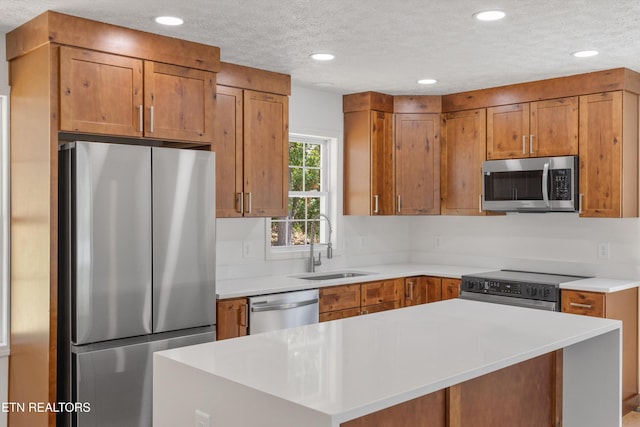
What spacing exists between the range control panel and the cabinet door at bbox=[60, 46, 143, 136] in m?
2.80

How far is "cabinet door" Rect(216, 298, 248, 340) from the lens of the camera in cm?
387

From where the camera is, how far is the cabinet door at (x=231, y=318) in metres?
3.87

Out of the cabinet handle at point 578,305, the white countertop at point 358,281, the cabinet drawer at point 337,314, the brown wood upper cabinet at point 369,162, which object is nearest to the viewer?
the white countertop at point 358,281

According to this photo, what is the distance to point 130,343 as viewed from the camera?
330cm

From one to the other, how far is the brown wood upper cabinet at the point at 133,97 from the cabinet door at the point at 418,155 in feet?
6.99

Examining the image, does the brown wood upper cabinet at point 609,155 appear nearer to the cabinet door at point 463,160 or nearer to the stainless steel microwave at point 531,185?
the stainless steel microwave at point 531,185

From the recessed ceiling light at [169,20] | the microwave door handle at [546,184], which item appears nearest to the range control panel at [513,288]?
the microwave door handle at [546,184]

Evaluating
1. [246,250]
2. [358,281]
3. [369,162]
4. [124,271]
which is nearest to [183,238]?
[124,271]

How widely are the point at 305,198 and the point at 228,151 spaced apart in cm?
122

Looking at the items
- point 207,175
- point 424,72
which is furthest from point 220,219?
point 424,72

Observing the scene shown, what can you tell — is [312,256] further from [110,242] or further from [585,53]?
[585,53]

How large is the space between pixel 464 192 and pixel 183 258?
2725 mm

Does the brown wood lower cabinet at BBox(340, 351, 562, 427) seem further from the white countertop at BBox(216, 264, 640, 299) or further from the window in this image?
the window

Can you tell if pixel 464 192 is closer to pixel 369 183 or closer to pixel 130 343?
pixel 369 183
